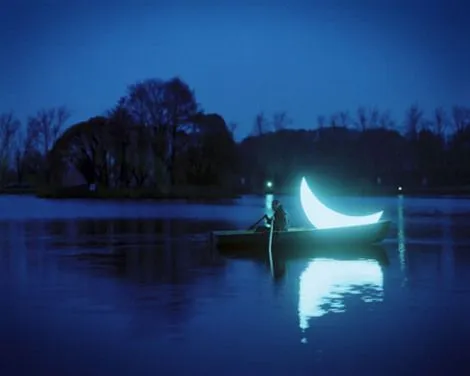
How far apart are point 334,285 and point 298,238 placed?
24.4 feet

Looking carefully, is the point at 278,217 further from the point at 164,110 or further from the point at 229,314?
the point at 164,110

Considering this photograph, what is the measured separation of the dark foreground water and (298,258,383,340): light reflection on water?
28 millimetres

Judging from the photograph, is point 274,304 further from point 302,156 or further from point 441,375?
point 302,156

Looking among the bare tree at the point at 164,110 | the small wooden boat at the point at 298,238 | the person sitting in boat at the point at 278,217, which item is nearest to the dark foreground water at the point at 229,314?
the small wooden boat at the point at 298,238

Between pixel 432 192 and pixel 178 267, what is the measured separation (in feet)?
297

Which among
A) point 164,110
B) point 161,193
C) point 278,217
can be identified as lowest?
point 278,217

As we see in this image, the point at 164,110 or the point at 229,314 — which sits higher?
the point at 164,110

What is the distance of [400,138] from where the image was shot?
427 ft

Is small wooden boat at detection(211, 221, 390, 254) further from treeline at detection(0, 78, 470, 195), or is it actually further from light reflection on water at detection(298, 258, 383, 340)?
treeline at detection(0, 78, 470, 195)

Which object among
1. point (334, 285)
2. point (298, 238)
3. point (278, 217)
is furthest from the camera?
point (298, 238)

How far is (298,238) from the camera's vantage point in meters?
23.0

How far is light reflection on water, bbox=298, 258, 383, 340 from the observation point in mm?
12719

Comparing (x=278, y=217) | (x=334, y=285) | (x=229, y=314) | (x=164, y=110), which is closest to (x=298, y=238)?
(x=278, y=217)

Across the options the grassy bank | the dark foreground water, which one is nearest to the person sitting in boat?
the dark foreground water
